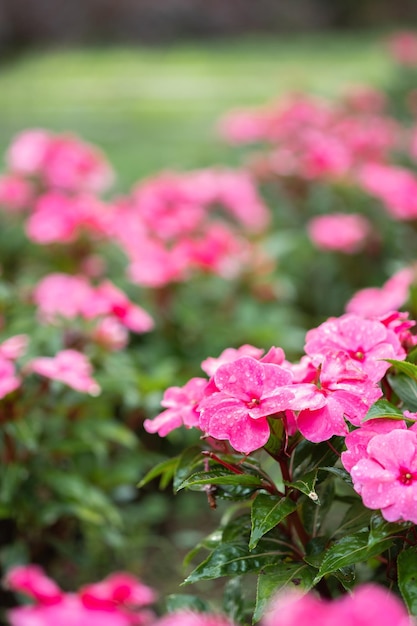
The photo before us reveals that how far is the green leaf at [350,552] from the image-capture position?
0.84 m

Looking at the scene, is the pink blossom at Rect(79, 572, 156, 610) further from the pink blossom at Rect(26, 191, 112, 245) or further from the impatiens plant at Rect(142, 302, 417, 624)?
the pink blossom at Rect(26, 191, 112, 245)

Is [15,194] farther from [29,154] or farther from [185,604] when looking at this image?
[185,604]

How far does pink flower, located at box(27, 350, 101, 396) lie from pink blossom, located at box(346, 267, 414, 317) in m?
0.48

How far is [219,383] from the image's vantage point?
886mm

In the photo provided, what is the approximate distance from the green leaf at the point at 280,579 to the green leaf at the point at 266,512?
0.05m

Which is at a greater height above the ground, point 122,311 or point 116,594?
point 122,311

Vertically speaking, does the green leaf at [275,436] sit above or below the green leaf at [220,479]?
above

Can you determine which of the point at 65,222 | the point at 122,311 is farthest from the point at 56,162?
the point at 122,311

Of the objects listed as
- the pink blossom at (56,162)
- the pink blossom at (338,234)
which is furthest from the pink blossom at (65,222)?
the pink blossom at (338,234)

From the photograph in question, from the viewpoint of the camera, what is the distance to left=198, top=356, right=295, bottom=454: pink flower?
0.85 metres

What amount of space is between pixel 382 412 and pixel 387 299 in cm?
68

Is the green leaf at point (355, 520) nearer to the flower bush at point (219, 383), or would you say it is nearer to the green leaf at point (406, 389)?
the flower bush at point (219, 383)

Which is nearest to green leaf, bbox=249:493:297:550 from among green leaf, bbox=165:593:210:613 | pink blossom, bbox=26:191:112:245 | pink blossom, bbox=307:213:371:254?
green leaf, bbox=165:593:210:613

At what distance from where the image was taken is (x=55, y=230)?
2115mm
